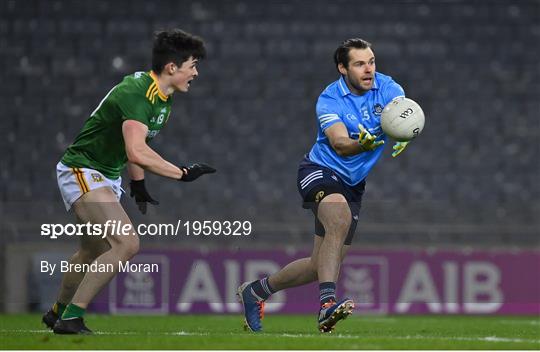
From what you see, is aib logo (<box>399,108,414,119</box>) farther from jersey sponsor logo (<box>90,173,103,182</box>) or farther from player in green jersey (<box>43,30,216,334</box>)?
jersey sponsor logo (<box>90,173,103,182</box>)

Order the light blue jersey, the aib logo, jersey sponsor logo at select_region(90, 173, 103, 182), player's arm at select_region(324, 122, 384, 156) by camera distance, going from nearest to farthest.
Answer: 1. jersey sponsor logo at select_region(90, 173, 103, 182)
2. player's arm at select_region(324, 122, 384, 156)
3. the aib logo
4. the light blue jersey

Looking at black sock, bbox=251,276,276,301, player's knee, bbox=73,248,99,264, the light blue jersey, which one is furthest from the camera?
black sock, bbox=251,276,276,301

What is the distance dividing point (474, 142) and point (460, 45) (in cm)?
146

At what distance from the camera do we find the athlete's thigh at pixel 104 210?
702cm

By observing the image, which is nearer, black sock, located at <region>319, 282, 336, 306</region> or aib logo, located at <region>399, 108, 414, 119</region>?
black sock, located at <region>319, 282, 336, 306</region>

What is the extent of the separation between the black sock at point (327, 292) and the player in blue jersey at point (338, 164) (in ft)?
0.46

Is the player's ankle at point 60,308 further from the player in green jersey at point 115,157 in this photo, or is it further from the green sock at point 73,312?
the green sock at point 73,312

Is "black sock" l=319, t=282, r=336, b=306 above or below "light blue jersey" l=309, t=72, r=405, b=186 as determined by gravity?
below

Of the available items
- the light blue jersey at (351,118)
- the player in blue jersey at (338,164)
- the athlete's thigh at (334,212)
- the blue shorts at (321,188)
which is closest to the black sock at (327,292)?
the player in blue jersey at (338,164)

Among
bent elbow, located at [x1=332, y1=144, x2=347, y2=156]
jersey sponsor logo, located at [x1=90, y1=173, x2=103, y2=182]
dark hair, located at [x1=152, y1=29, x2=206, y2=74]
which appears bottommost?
jersey sponsor logo, located at [x1=90, y1=173, x2=103, y2=182]

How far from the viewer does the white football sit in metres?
7.59

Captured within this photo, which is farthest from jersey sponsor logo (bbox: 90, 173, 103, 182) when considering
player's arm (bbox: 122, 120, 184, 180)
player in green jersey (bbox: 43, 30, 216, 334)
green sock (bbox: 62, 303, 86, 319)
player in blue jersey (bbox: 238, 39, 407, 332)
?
player in blue jersey (bbox: 238, 39, 407, 332)

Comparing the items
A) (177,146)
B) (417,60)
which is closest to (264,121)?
(177,146)

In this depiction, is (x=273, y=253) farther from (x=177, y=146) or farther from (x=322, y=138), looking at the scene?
(x=322, y=138)
